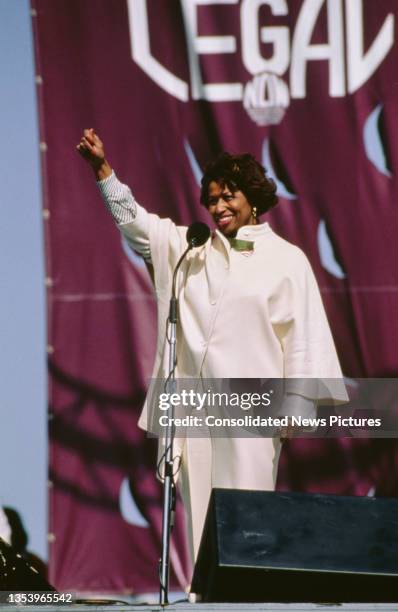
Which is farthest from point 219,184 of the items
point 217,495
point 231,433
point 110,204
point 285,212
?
point 217,495

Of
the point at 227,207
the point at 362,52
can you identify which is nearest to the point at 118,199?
the point at 227,207

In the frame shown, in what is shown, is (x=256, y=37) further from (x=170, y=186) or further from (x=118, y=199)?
(x=118, y=199)

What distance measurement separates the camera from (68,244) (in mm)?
4656

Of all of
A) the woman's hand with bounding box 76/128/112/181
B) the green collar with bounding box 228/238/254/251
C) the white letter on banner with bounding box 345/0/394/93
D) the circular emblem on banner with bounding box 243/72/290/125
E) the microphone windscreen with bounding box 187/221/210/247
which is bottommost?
the green collar with bounding box 228/238/254/251

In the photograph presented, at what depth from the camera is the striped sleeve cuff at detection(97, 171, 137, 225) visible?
3.58 m

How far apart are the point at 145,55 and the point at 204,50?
0.23m

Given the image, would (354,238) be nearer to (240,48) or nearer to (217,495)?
(240,48)

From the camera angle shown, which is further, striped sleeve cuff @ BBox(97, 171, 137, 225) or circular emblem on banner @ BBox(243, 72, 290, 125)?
circular emblem on banner @ BBox(243, 72, 290, 125)

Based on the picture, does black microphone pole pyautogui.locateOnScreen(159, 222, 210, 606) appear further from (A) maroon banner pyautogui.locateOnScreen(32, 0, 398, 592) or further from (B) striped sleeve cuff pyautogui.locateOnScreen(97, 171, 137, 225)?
(A) maroon banner pyautogui.locateOnScreen(32, 0, 398, 592)

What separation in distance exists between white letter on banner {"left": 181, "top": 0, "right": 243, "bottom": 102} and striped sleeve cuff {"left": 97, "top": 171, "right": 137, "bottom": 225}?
128 cm

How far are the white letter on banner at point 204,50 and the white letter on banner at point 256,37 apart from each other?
0.05m

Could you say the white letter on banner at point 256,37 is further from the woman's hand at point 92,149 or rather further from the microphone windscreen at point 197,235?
the microphone windscreen at point 197,235

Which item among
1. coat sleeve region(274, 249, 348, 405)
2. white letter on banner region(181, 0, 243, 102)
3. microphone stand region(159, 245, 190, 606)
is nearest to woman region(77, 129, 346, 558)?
coat sleeve region(274, 249, 348, 405)

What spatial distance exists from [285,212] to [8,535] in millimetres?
1587
